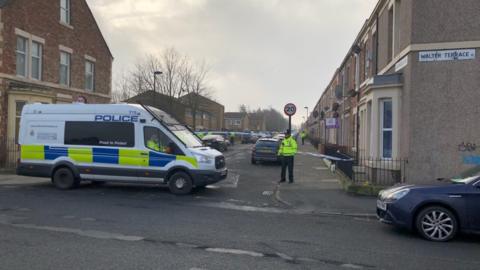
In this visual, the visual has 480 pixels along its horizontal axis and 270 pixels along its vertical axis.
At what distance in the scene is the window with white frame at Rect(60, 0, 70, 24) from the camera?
75.0 ft

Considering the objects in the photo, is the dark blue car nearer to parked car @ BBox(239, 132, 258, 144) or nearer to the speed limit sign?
the speed limit sign

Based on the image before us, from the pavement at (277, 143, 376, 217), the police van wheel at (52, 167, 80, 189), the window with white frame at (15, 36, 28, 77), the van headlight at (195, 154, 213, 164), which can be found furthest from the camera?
the window with white frame at (15, 36, 28, 77)

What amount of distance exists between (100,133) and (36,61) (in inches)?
408

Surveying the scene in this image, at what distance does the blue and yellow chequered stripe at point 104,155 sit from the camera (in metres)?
12.3

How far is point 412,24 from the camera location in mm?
12297

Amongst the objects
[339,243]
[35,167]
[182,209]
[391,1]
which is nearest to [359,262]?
[339,243]

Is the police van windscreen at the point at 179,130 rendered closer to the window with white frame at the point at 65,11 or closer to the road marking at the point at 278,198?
the road marking at the point at 278,198

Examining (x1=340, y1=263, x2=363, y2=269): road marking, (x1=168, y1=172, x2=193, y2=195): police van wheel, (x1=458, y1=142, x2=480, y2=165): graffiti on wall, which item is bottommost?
(x1=340, y1=263, x2=363, y2=269): road marking

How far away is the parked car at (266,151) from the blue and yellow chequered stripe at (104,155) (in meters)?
11.6

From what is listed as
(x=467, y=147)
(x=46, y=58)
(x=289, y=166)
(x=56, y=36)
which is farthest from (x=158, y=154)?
(x=56, y=36)

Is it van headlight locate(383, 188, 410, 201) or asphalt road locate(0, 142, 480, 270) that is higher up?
van headlight locate(383, 188, 410, 201)

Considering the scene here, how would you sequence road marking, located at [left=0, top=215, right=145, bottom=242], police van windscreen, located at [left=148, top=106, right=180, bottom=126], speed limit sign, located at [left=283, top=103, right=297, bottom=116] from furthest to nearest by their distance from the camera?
speed limit sign, located at [left=283, top=103, right=297, bottom=116]
police van windscreen, located at [left=148, top=106, right=180, bottom=126]
road marking, located at [left=0, top=215, right=145, bottom=242]

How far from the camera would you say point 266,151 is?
922 inches

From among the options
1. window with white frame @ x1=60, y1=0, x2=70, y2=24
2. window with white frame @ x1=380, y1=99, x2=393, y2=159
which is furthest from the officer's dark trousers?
window with white frame @ x1=60, y1=0, x2=70, y2=24
